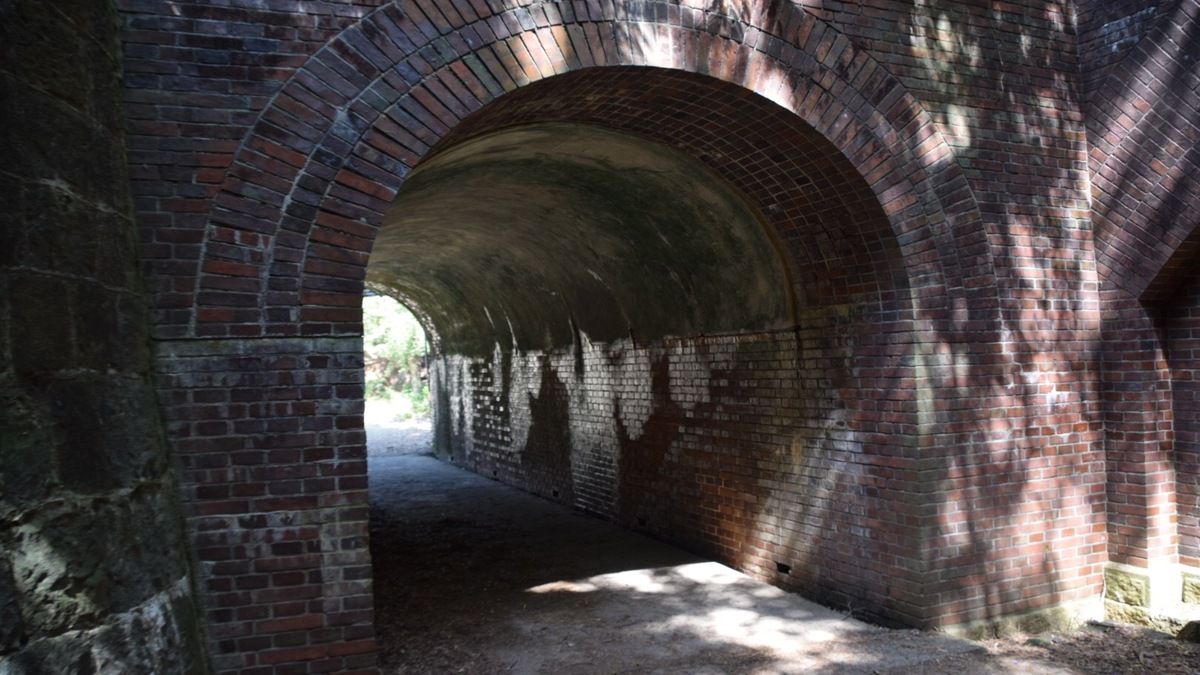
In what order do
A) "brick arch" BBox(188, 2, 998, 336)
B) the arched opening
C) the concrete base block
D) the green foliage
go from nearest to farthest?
"brick arch" BBox(188, 2, 998, 336) < the arched opening < the concrete base block < the green foliage

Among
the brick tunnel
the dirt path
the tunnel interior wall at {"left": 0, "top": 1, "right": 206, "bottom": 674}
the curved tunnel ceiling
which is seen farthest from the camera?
the curved tunnel ceiling

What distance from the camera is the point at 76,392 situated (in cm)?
329

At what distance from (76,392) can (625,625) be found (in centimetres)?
420

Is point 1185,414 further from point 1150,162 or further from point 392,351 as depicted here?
point 392,351

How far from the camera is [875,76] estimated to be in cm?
575

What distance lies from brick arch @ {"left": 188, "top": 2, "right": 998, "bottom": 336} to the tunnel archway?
0.01 metres

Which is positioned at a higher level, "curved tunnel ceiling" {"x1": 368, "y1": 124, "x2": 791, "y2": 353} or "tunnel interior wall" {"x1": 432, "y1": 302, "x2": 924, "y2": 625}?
"curved tunnel ceiling" {"x1": 368, "y1": 124, "x2": 791, "y2": 353}

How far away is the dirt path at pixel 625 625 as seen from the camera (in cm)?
551

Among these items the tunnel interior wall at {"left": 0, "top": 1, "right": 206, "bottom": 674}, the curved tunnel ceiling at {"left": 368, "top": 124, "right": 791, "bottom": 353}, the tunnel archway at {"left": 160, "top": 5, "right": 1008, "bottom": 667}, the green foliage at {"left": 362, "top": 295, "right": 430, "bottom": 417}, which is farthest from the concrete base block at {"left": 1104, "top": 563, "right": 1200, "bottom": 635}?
the green foliage at {"left": 362, "top": 295, "right": 430, "bottom": 417}

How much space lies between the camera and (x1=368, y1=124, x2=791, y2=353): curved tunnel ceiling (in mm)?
6918

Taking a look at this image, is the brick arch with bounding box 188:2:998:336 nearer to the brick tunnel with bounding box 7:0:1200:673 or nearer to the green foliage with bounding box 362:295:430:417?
the brick tunnel with bounding box 7:0:1200:673

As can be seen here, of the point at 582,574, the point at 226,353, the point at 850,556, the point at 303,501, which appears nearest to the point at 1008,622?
the point at 850,556

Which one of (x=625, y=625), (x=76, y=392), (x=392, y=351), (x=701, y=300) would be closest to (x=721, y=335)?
(x=701, y=300)

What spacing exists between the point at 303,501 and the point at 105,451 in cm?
105
